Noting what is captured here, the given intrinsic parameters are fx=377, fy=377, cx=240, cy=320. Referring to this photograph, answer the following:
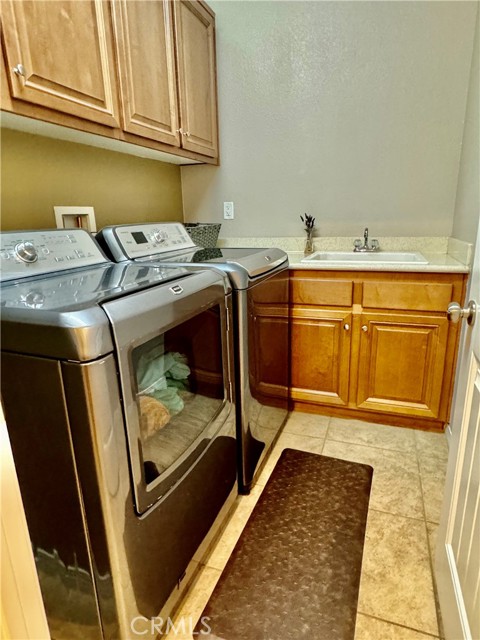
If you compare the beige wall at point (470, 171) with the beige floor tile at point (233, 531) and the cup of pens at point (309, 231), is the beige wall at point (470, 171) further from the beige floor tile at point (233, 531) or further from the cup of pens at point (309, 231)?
the beige floor tile at point (233, 531)

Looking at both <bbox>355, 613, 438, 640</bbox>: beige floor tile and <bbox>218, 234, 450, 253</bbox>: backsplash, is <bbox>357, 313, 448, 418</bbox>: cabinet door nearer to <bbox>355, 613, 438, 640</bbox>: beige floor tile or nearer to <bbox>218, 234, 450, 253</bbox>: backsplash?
<bbox>218, 234, 450, 253</bbox>: backsplash

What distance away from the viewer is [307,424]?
2135 millimetres

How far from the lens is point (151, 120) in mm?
1746

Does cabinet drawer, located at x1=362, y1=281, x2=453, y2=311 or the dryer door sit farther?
cabinet drawer, located at x1=362, y1=281, x2=453, y2=311

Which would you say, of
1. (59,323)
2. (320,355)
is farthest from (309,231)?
(59,323)

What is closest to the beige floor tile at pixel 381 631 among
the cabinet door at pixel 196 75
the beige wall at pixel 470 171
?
the beige wall at pixel 470 171

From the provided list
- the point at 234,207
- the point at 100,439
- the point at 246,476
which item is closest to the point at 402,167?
the point at 234,207

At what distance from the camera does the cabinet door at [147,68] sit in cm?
154

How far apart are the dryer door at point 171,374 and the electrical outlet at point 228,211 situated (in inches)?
56.9

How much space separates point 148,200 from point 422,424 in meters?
2.02

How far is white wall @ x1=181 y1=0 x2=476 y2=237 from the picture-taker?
6.68 feet

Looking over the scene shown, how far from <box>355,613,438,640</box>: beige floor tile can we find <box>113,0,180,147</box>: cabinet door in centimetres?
194

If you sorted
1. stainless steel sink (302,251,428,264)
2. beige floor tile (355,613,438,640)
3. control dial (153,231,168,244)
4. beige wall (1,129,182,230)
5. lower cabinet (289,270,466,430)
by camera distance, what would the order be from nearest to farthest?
1. beige floor tile (355,613,438,640)
2. beige wall (1,129,182,230)
3. control dial (153,231,168,244)
4. lower cabinet (289,270,466,430)
5. stainless steel sink (302,251,428,264)

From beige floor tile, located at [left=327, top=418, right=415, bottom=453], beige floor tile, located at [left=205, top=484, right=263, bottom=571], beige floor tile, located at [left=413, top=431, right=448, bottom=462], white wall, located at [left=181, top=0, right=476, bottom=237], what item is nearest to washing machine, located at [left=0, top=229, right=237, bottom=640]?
beige floor tile, located at [left=205, top=484, right=263, bottom=571]
